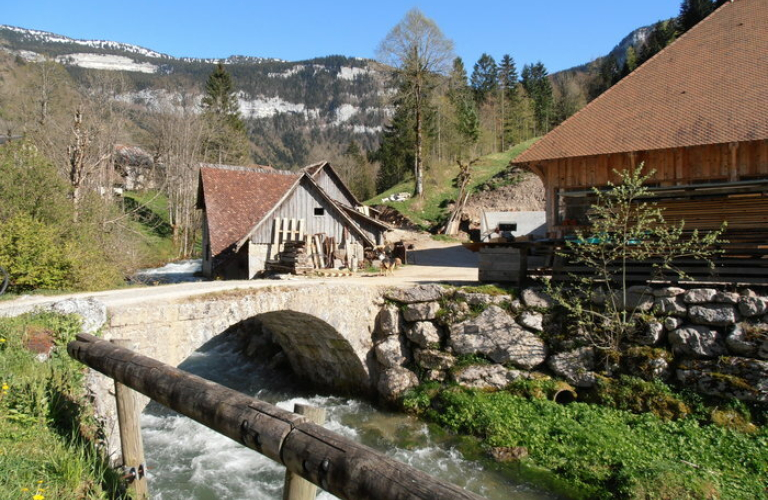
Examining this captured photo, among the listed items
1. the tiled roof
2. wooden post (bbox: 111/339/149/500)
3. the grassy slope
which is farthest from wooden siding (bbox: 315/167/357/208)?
wooden post (bbox: 111/339/149/500)

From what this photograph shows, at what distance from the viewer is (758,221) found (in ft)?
34.9

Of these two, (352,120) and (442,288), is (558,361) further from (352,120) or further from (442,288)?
(352,120)

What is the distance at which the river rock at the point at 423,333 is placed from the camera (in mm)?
11609

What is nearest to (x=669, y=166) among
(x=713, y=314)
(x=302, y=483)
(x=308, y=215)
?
(x=713, y=314)

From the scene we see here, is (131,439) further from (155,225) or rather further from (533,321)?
(155,225)

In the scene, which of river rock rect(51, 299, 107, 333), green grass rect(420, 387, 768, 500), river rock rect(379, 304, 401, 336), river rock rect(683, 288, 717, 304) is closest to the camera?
river rock rect(51, 299, 107, 333)

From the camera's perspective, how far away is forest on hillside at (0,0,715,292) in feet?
37.5

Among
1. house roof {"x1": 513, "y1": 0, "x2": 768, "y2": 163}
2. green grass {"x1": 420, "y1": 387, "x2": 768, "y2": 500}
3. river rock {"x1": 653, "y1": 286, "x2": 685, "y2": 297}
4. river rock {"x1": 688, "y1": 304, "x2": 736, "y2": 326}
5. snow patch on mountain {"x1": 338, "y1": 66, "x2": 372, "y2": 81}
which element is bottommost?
green grass {"x1": 420, "y1": 387, "x2": 768, "y2": 500}

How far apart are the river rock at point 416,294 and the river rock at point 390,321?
Answer: 9.7 inches

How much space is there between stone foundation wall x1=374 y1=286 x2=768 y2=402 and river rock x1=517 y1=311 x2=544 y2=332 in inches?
0.9

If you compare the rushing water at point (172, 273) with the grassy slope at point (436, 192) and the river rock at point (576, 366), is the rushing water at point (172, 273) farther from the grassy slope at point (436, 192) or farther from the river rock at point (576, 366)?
the river rock at point (576, 366)

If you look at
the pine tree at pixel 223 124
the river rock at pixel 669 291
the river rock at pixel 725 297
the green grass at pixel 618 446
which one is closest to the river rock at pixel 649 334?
the river rock at pixel 669 291

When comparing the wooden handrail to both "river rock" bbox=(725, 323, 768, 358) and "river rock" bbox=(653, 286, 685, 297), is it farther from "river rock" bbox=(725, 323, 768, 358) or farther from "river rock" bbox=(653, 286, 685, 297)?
"river rock" bbox=(653, 286, 685, 297)

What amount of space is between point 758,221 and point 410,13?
83.0 feet
